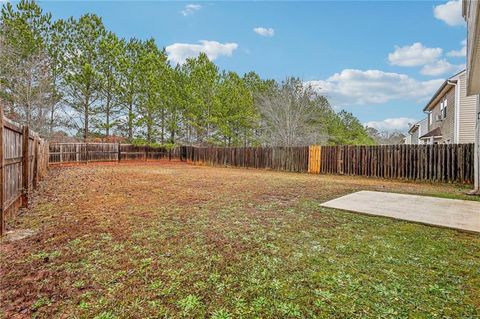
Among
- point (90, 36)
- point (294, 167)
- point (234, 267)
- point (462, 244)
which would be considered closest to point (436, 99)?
point (294, 167)

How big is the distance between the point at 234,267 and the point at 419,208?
4.14 meters

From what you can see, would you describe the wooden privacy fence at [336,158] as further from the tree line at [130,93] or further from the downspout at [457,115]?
the downspout at [457,115]

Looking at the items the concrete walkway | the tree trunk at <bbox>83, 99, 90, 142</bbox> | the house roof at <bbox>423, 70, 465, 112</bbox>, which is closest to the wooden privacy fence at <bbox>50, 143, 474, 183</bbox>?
the tree trunk at <bbox>83, 99, 90, 142</bbox>

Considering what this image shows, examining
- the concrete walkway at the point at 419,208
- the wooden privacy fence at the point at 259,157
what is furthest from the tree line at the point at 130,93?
the concrete walkway at the point at 419,208

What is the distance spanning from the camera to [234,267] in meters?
2.35

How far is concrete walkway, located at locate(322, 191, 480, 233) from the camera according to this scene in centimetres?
379

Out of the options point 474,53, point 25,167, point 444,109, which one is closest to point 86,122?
point 25,167

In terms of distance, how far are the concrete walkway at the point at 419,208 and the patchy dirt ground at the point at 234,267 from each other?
1.23 ft

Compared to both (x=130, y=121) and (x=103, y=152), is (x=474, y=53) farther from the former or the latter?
(x=130, y=121)

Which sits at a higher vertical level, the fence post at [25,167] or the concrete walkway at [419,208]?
the fence post at [25,167]

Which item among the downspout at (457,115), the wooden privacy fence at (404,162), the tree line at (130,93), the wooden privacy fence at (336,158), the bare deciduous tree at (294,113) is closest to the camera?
the wooden privacy fence at (404,162)

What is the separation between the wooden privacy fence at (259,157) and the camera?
13.7m

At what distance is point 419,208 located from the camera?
15.2 feet

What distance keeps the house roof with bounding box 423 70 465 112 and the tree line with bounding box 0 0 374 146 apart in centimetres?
721
